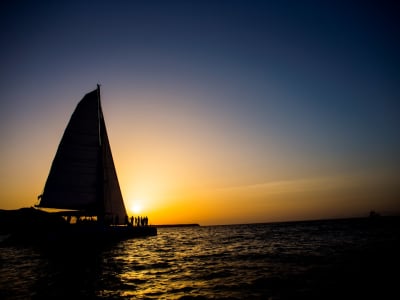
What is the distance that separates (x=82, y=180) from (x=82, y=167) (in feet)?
5.32

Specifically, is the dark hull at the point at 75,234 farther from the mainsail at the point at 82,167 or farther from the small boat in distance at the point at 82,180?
the mainsail at the point at 82,167

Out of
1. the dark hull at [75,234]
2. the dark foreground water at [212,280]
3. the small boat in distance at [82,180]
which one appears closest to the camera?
the dark foreground water at [212,280]

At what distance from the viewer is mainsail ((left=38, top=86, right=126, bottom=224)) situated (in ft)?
105

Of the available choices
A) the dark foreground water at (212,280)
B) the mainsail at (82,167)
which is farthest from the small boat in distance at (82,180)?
the dark foreground water at (212,280)

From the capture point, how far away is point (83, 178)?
110ft

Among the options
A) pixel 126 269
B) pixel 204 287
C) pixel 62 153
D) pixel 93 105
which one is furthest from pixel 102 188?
pixel 204 287

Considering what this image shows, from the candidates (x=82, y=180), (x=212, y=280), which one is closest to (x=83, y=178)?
(x=82, y=180)

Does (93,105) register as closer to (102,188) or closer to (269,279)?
(102,188)

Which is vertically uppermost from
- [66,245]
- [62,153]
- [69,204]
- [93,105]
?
[93,105]

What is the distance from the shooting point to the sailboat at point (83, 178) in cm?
3170

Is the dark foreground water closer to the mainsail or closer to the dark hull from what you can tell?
the dark hull

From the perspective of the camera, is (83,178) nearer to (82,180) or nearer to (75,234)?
(82,180)

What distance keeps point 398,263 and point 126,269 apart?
16.1 m

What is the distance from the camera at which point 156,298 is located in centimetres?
1007
